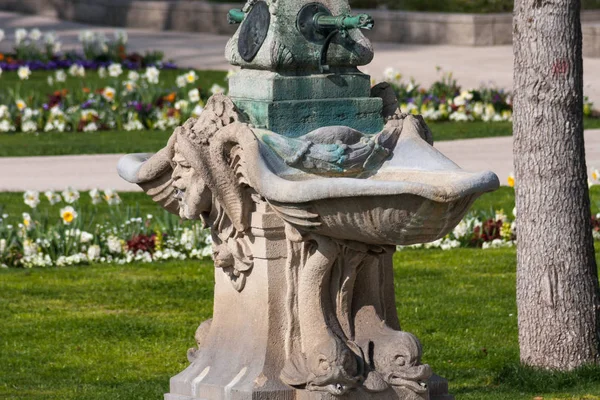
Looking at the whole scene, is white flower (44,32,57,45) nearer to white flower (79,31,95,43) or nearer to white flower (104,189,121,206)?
white flower (79,31,95,43)

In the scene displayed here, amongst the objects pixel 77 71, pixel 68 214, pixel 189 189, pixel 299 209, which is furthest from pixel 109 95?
pixel 299 209

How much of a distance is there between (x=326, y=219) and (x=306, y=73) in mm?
631

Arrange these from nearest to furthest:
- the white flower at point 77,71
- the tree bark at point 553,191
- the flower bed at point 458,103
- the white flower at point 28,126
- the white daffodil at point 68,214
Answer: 1. the tree bark at point 553,191
2. the white daffodil at point 68,214
3. the white flower at point 28,126
4. the flower bed at point 458,103
5. the white flower at point 77,71

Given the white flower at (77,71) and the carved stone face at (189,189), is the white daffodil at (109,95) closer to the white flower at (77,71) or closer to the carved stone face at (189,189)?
the white flower at (77,71)

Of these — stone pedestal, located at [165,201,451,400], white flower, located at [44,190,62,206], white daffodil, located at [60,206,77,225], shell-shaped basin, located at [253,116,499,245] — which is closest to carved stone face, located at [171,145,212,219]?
stone pedestal, located at [165,201,451,400]

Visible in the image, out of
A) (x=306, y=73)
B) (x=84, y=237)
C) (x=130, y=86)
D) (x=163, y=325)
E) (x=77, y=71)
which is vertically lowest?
(x=163, y=325)

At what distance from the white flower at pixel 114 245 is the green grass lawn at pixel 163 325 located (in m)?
0.19

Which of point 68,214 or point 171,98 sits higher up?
point 171,98

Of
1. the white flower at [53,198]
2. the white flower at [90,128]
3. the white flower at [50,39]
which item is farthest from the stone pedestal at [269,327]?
the white flower at [50,39]

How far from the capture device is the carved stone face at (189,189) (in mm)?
5109

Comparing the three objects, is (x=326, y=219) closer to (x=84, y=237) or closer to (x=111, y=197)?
(x=84, y=237)

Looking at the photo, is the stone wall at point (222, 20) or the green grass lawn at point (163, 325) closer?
the green grass lawn at point (163, 325)

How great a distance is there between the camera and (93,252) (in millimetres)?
9414

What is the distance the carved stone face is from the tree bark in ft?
6.42
